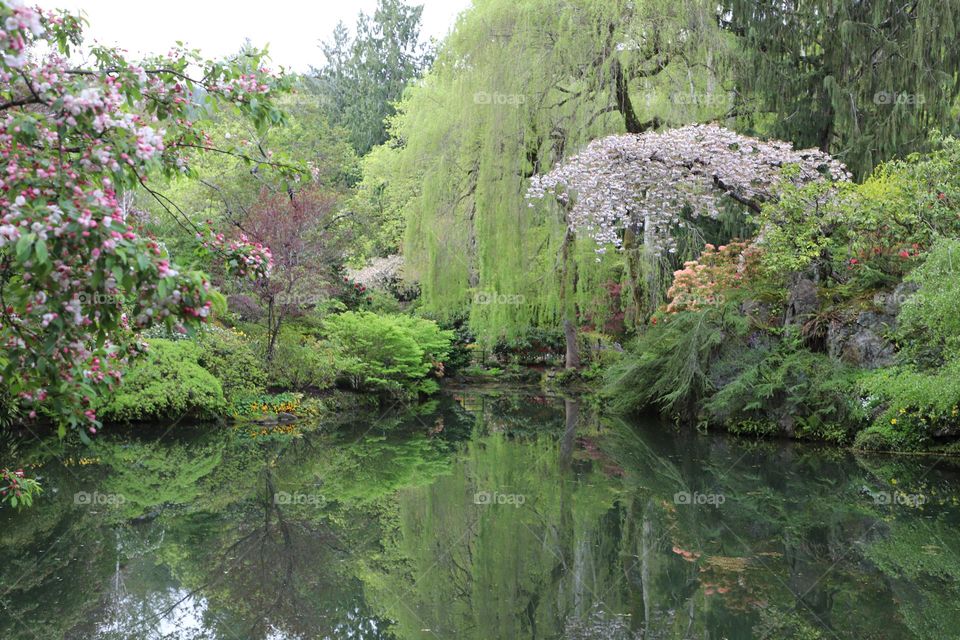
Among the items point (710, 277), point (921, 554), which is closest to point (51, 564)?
point (921, 554)

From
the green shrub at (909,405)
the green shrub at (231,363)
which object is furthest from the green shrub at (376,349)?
the green shrub at (909,405)

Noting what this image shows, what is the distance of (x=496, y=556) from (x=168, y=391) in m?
8.32

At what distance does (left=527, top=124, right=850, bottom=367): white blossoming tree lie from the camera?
12547 millimetres

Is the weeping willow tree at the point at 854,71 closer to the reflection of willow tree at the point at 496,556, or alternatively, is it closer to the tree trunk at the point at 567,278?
the tree trunk at the point at 567,278

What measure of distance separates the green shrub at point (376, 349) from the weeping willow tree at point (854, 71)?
789cm

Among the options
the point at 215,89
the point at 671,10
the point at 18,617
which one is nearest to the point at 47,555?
the point at 18,617

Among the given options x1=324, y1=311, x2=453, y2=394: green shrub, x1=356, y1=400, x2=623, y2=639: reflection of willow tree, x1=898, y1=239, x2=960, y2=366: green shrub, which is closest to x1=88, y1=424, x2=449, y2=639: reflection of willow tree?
x1=356, y1=400, x2=623, y2=639: reflection of willow tree

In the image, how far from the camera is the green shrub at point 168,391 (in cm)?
1244

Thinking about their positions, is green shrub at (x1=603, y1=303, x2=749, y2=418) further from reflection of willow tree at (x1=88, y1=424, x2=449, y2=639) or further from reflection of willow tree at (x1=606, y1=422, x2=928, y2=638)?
reflection of willow tree at (x1=88, y1=424, x2=449, y2=639)

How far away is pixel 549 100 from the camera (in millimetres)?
14188

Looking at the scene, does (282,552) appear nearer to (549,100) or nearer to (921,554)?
(921,554)

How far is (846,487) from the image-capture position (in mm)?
8227

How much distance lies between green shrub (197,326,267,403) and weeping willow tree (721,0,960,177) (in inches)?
382

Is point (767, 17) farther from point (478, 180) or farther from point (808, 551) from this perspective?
point (808, 551)
